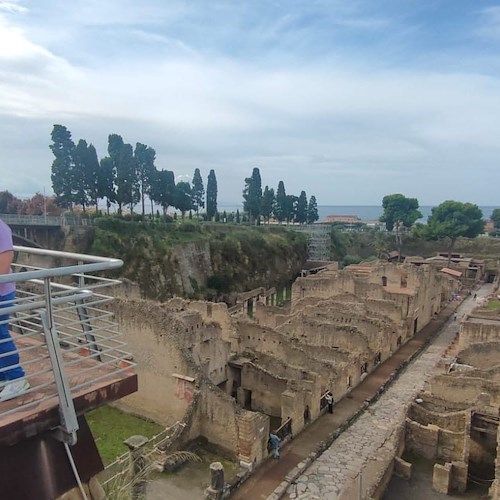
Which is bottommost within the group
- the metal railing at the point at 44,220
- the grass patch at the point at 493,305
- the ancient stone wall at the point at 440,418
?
the ancient stone wall at the point at 440,418

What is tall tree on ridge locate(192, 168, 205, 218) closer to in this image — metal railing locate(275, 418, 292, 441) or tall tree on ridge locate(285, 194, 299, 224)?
tall tree on ridge locate(285, 194, 299, 224)

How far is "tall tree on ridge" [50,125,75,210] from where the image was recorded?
150ft

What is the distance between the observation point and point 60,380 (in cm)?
369

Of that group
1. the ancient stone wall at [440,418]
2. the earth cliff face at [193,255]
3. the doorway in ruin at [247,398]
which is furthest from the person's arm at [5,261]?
the earth cliff face at [193,255]

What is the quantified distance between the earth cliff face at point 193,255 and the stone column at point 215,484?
31.8 meters

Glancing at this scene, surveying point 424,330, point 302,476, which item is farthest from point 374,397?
point 424,330

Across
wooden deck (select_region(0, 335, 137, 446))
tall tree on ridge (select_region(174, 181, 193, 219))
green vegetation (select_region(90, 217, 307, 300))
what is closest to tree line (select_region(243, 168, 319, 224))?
green vegetation (select_region(90, 217, 307, 300))

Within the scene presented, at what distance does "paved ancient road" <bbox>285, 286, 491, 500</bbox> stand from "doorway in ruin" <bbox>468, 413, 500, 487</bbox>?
2448 millimetres

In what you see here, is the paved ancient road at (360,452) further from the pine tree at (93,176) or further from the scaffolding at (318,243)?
the scaffolding at (318,243)

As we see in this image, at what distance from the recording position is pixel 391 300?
31734 millimetres

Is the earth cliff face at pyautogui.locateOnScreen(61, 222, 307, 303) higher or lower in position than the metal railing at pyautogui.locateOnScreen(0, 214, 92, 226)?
lower

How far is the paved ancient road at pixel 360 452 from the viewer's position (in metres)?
13.9

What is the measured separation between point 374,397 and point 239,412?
8442 millimetres

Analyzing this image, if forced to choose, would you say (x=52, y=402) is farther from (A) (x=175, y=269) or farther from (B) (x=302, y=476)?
(A) (x=175, y=269)
